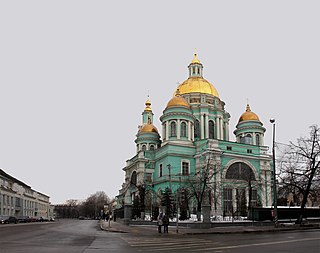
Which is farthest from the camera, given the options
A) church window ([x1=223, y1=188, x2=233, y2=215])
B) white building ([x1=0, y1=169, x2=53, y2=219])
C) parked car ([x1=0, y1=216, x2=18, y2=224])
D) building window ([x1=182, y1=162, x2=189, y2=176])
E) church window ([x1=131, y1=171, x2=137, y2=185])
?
white building ([x1=0, y1=169, x2=53, y2=219])

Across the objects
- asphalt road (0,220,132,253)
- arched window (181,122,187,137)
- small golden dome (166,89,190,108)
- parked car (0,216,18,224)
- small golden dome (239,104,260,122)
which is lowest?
parked car (0,216,18,224)

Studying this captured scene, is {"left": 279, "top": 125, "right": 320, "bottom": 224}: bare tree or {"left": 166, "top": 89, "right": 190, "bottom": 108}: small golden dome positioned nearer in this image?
{"left": 279, "top": 125, "right": 320, "bottom": 224}: bare tree

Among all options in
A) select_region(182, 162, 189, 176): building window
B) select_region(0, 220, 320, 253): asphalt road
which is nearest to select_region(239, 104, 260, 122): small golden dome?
select_region(182, 162, 189, 176): building window

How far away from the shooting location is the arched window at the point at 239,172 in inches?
2594

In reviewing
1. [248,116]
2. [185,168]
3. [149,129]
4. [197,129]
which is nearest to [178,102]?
[197,129]

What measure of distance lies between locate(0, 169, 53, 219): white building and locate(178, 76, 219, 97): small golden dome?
138 feet

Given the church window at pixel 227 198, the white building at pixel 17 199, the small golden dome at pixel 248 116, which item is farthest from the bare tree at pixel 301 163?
the white building at pixel 17 199

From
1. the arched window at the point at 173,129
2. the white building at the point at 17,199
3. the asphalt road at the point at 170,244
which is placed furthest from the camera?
the white building at the point at 17,199

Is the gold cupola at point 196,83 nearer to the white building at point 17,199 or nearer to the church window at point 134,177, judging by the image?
the church window at point 134,177

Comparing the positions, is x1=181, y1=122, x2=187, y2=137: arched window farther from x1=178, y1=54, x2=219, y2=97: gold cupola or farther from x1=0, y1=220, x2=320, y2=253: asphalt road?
x1=0, y1=220, x2=320, y2=253: asphalt road

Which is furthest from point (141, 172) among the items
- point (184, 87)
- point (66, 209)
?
point (66, 209)

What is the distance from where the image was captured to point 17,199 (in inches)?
3767

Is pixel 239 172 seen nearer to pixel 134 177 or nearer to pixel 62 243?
pixel 134 177

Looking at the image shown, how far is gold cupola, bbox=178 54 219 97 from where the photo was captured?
257ft
